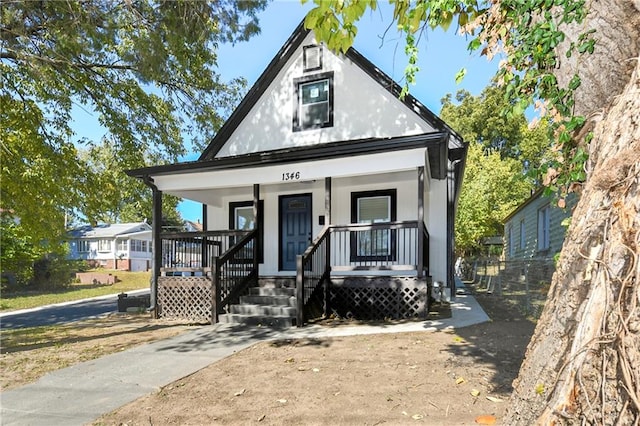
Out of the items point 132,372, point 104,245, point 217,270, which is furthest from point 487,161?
point 104,245

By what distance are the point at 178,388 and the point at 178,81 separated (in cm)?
974

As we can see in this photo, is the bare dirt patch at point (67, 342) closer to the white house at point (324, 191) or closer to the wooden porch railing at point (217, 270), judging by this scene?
the wooden porch railing at point (217, 270)

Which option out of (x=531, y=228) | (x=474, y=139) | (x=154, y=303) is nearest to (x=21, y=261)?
(x=154, y=303)

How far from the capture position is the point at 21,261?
1983 cm

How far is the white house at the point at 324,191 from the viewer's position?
834 cm

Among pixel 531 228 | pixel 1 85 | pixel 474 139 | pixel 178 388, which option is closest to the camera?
pixel 178 388

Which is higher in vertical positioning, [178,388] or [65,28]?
[65,28]

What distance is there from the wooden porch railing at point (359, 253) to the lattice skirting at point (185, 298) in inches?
89.0

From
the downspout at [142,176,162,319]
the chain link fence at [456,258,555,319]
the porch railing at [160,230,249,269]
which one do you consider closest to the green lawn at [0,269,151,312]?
the porch railing at [160,230,249,269]

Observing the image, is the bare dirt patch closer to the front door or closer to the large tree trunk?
the front door

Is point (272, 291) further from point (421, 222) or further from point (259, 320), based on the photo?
point (421, 222)

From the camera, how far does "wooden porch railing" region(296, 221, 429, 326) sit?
800 cm

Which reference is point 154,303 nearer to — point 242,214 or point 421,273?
point 242,214

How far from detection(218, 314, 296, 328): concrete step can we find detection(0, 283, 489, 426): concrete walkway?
278mm
